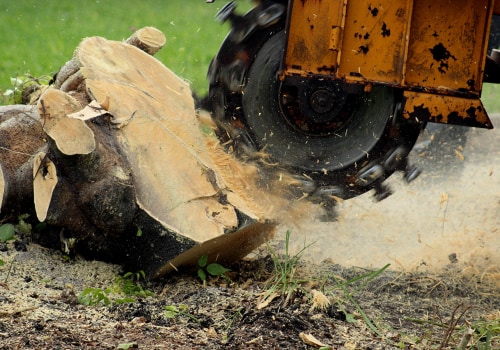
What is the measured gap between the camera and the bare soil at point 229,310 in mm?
3188

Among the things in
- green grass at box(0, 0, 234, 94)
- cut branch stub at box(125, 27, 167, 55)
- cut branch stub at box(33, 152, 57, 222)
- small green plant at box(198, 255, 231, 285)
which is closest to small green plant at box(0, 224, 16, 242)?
cut branch stub at box(33, 152, 57, 222)

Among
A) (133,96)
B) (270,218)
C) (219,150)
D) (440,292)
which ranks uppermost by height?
(133,96)

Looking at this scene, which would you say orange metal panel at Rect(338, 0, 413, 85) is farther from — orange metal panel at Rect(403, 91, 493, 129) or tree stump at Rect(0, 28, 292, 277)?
tree stump at Rect(0, 28, 292, 277)

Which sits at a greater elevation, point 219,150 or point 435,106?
point 435,106

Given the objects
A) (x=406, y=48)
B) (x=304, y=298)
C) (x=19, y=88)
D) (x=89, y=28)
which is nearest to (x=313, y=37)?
(x=406, y=48)

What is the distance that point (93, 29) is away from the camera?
1245cm

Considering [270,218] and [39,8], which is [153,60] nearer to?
[270,218]

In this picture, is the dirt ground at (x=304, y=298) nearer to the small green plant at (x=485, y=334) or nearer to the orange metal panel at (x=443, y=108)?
the small green plant at (x=485, y=334)

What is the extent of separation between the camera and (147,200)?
3691 millimetres

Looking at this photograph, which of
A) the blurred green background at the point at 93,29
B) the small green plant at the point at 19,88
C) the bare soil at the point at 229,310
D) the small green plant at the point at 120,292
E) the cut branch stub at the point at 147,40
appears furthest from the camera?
the blurred green background at the point at 93,29

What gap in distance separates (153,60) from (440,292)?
2.04 meters

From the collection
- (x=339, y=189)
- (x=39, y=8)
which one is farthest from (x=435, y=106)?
(x=39, y=8)

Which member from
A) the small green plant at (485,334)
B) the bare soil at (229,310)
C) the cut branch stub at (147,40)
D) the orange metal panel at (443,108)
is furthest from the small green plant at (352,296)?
the cut branch stub at (147,40)

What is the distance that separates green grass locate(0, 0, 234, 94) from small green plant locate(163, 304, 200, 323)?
18.6 feet
